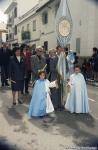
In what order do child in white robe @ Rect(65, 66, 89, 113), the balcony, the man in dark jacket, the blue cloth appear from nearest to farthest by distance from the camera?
1. the blue cloth
2. child in white robe @ Rect(65, 66, 89, 113)
3. the man in dark jacket
4. the balcony

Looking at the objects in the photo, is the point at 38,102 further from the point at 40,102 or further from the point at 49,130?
the point at 49,130

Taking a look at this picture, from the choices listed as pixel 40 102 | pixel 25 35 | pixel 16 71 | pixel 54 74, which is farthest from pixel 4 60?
pixel 25 35

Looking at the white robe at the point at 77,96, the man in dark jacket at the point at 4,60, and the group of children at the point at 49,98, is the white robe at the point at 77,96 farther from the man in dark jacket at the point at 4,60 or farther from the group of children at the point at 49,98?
the man in dark jacket at the point at 4,60

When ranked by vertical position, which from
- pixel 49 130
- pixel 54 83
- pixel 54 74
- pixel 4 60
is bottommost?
pixel 49 130

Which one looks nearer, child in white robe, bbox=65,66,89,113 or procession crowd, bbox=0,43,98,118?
procession crowd, bbox=0,43,98,118

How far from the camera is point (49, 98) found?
748 centimetres

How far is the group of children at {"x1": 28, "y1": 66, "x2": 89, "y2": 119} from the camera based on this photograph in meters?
7.38

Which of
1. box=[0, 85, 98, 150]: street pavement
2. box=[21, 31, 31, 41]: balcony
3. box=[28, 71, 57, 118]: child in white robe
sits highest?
box=[21, 31, 31, 41]: balcony

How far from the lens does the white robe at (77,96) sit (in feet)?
25.6

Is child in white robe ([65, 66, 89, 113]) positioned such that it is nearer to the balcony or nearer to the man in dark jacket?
the man in dark jacket

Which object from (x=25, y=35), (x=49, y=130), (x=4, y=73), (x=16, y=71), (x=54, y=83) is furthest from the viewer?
(x=25, y=35)

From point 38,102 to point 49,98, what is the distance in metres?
0.29

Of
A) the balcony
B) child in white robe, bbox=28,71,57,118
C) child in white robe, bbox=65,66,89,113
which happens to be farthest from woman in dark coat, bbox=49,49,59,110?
the balcony

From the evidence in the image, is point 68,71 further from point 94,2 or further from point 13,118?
point 94,2
